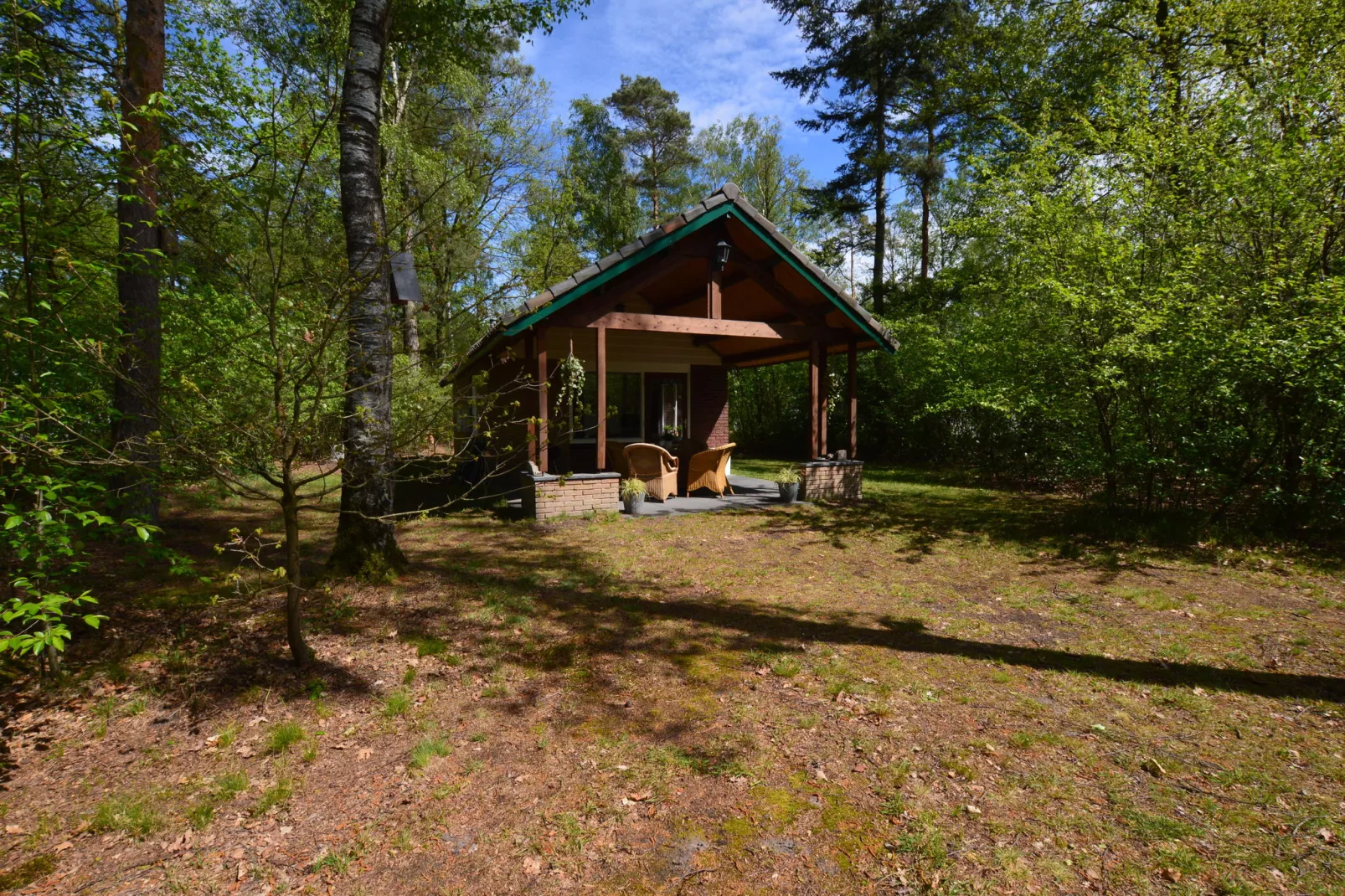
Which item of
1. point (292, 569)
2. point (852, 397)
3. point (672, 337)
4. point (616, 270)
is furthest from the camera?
point (672, 337)

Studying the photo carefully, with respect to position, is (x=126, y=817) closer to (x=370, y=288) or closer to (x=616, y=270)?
(x=370, y=288)

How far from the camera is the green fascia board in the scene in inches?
336

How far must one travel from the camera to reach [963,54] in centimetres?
1631

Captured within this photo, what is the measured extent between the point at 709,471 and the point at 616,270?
429cm

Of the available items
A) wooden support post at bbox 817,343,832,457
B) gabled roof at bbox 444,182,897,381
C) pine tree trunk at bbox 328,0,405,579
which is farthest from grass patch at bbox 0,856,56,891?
wooden support post at bbox 817,343,832,457

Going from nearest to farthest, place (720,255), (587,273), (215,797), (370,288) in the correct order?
1. (215,797)
2. (370,288)
3. (587,273)
4. (720,255)

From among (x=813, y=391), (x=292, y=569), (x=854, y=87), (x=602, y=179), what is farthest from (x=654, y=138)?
(x=292, y=569)

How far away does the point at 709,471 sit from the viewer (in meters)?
11.3

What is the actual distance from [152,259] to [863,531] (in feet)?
30.3

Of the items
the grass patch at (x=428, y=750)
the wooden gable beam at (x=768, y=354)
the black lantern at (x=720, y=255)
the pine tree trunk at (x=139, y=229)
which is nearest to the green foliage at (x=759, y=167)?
the wooden gable beam at (x=768, y=354)

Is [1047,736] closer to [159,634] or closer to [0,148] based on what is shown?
[159,634]

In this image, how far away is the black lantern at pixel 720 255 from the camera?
Answer: 9633 mm

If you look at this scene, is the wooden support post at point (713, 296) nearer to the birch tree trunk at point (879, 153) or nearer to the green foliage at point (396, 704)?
the green foliage at point (396, 704)

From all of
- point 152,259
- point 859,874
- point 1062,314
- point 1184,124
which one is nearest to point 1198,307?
point 1062,314
